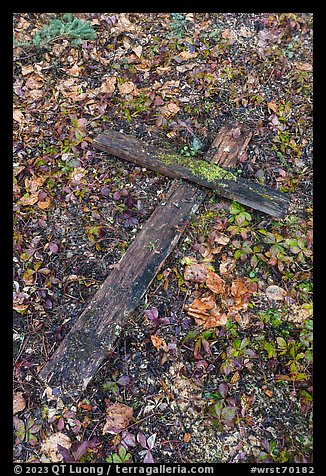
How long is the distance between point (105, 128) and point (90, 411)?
114 inches

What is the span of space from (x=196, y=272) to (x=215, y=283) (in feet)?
0.65

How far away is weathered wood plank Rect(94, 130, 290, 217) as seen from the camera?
369cm

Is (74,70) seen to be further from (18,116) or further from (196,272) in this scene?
(196,272)

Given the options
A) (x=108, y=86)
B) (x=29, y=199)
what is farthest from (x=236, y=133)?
(x=29, y=199)

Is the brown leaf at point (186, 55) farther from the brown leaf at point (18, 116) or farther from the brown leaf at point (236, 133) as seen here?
the brown leaf at point (18, 116)

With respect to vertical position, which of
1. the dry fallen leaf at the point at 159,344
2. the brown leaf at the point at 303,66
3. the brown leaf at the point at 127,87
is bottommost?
the dry fallen leaf at the point at 159,344

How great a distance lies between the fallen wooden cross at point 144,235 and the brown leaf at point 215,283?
17.1 inches

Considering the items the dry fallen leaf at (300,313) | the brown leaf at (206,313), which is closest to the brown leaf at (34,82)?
the brown leaf at (206,313)

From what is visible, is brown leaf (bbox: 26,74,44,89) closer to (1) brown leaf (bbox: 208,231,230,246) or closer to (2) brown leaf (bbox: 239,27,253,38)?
(2) brown leaf (bbox: 239,27,253,38)

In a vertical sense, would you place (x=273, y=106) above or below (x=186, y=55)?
below

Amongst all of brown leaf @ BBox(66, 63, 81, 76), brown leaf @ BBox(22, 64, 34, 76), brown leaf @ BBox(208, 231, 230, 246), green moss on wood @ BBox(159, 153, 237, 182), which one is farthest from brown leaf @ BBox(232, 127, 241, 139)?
brown leaf @ BBox(22, 64, 34, 76)

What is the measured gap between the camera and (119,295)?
323cm

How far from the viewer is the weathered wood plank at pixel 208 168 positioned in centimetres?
369
